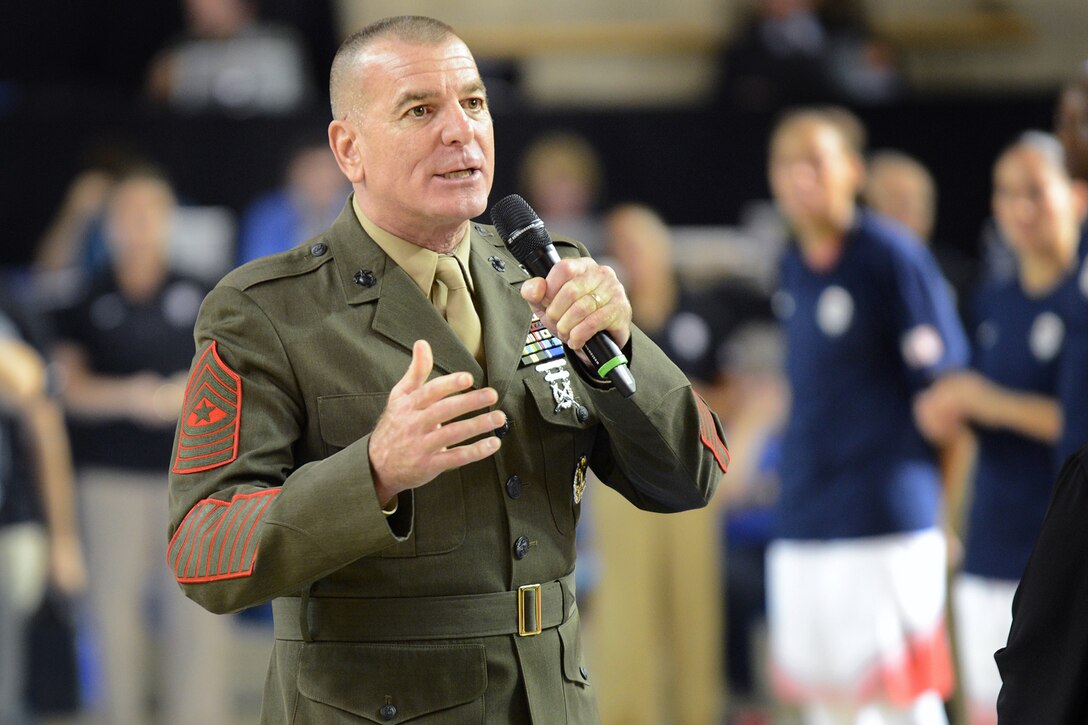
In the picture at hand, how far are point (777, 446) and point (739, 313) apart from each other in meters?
0.56

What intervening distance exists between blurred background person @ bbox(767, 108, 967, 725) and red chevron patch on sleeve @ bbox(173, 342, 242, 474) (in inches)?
112

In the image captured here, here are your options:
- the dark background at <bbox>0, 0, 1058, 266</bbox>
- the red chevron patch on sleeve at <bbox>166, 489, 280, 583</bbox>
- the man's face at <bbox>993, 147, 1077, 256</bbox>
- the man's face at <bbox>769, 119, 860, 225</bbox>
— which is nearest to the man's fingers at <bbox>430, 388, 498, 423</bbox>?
the red chevron patch on sleeve at <bbox>166, 489, 280, 583</bbox>

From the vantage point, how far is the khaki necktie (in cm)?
202

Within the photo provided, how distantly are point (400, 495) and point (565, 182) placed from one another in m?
4.23

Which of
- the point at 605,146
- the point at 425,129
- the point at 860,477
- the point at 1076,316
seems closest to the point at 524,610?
the point at 425,129

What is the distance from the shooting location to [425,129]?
195cm

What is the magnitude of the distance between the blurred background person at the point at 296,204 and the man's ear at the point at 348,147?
3.74m

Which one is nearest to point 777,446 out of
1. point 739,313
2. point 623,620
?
point 739,313

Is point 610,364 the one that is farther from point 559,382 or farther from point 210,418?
point 210,418

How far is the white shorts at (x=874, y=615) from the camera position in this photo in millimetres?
4316

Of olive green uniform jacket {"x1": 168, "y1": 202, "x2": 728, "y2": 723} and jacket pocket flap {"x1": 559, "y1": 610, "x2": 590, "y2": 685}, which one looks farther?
jacket pocket flap {"x1": 559, "y1": 610, "x2": 590, "y2": 685}

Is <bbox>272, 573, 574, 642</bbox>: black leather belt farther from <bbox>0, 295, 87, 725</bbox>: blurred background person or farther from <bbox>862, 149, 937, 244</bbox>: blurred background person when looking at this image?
<bbox>862, 149, 937, 244</bbox>: blurred background person

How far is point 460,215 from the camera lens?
196 centimetres

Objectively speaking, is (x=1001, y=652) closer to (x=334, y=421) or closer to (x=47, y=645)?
(x=334, y=421)
